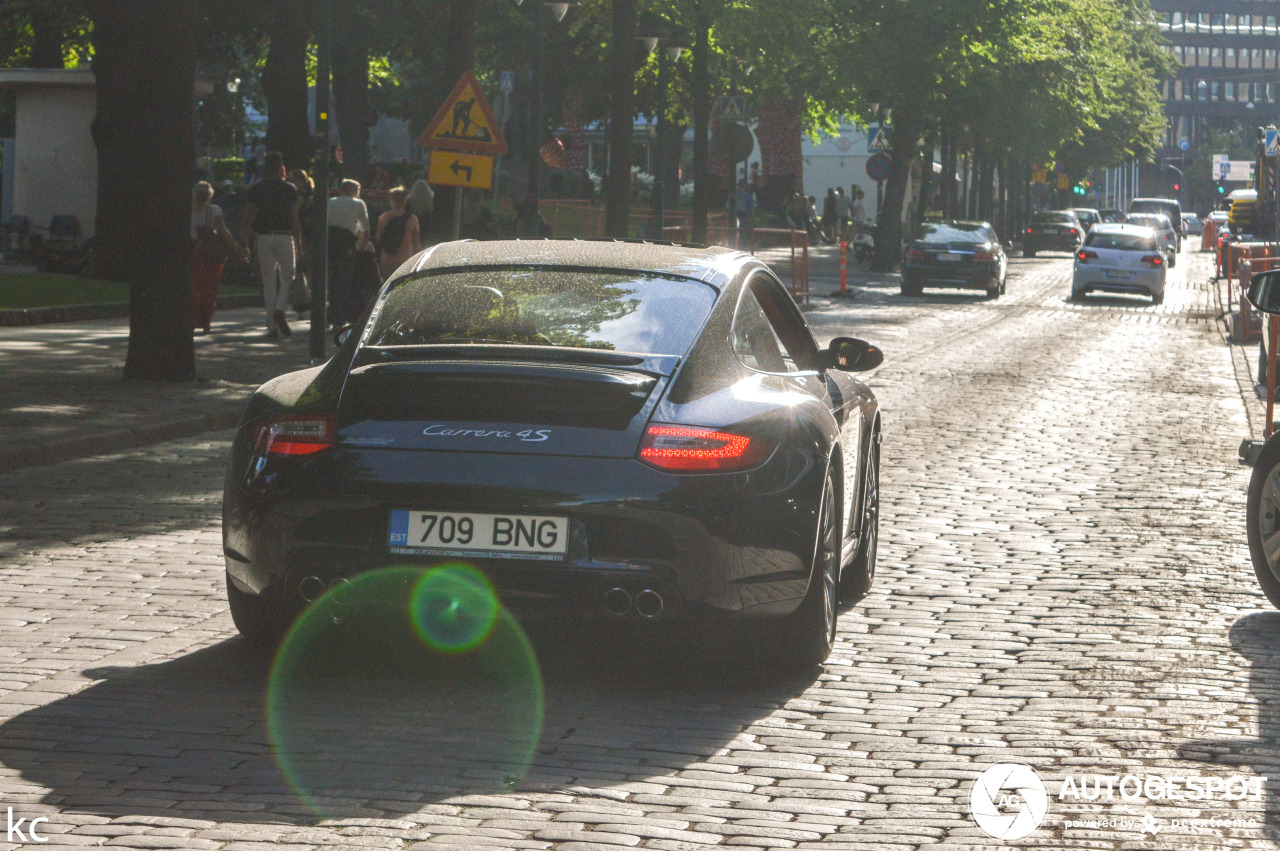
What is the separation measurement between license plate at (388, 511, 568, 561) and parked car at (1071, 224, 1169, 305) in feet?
112

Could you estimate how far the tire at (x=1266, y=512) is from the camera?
7465 millimetres

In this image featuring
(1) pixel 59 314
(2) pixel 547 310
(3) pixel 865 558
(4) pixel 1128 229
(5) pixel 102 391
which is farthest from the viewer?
(4) pixel 1128 229

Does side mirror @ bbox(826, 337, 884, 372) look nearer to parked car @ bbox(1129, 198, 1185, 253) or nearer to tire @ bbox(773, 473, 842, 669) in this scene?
tire @ bbox(773, 473, 842, 669)

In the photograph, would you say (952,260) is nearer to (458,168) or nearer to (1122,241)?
(1122,241)

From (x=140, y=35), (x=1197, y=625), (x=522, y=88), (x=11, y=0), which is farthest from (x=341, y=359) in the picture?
(x=522, y=88)

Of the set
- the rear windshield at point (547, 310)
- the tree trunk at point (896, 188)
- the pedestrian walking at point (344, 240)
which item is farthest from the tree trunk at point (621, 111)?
the tree trunk at point (896, 188)

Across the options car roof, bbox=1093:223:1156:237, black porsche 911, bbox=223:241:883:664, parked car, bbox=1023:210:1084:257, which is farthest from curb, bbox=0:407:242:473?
parked car, bbox=1023:210:1084:257

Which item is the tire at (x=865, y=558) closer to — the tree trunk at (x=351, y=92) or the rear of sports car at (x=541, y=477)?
the rear of sports car at (x=541, y=477)

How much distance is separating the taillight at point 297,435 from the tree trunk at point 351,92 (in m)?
34.6

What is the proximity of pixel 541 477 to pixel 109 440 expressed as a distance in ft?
23.7

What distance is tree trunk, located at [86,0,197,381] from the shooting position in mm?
15102

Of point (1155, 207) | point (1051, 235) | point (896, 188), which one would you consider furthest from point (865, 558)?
point (1155, 207)

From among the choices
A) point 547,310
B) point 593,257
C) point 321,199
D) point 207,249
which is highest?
point 321,199

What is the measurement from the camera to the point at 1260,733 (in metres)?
5.53
